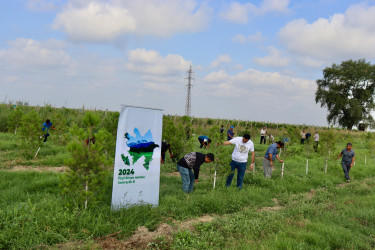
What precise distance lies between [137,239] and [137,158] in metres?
1.68

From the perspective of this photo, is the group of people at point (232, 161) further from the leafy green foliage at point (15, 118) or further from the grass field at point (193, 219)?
the leafy green foliage at point (15, 118)

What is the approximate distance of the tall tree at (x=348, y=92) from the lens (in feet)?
132

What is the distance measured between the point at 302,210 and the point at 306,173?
487 centimetres

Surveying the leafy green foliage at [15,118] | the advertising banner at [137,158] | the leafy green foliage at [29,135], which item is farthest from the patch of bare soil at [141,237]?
the leafy green foliage at [15,118]

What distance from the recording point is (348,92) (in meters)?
41.8

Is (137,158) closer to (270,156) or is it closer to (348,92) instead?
(270,156)

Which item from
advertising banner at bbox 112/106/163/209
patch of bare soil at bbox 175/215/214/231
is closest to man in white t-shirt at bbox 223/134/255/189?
patch of bare soil at bbox 175/215/214/231

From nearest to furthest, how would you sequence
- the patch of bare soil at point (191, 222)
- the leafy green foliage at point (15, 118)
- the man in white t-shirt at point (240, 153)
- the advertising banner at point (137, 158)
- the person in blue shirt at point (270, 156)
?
the patch of bare soil at point (191, 222) → the advertising banner at point (137, 158) → the man in white t-shirt at point (240, 153) → the person in blue shirt at point (270, 156) → the leafy green foliage at point (15, 118)

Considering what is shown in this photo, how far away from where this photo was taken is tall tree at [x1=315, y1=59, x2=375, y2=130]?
132 ft

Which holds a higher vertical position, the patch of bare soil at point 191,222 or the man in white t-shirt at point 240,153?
the man in white t-shirt at point 240,153

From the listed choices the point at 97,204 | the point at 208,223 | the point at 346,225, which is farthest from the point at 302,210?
the point at 97,204

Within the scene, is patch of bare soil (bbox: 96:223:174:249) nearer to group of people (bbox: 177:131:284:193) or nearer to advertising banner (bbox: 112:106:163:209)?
advertising banner (bbox: 112:106:163:209)

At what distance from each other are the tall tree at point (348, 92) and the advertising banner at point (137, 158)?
42947 mm

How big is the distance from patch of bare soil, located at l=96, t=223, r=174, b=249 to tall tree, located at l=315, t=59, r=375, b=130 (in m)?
43.8
